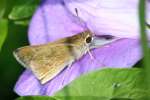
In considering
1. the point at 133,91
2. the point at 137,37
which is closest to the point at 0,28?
the point at 137,37

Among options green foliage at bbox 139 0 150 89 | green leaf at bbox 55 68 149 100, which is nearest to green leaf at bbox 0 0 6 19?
green leaf at bbox 55 68 149 100

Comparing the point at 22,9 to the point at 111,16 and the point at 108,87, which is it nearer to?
the point at 111,16

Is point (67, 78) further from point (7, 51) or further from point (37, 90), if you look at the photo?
point (7, 51)

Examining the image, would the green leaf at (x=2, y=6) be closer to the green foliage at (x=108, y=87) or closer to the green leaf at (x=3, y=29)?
the green leaf at (x=3, y=29)

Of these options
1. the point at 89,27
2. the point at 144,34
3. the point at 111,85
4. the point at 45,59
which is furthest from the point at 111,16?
the point at 144,34

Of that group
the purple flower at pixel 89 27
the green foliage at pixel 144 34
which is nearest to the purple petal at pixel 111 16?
the purple flower at pixel 89 27

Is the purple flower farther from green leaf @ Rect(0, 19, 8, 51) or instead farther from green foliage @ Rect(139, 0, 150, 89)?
green foliage @ Rect(139, 0, 150, 89)
